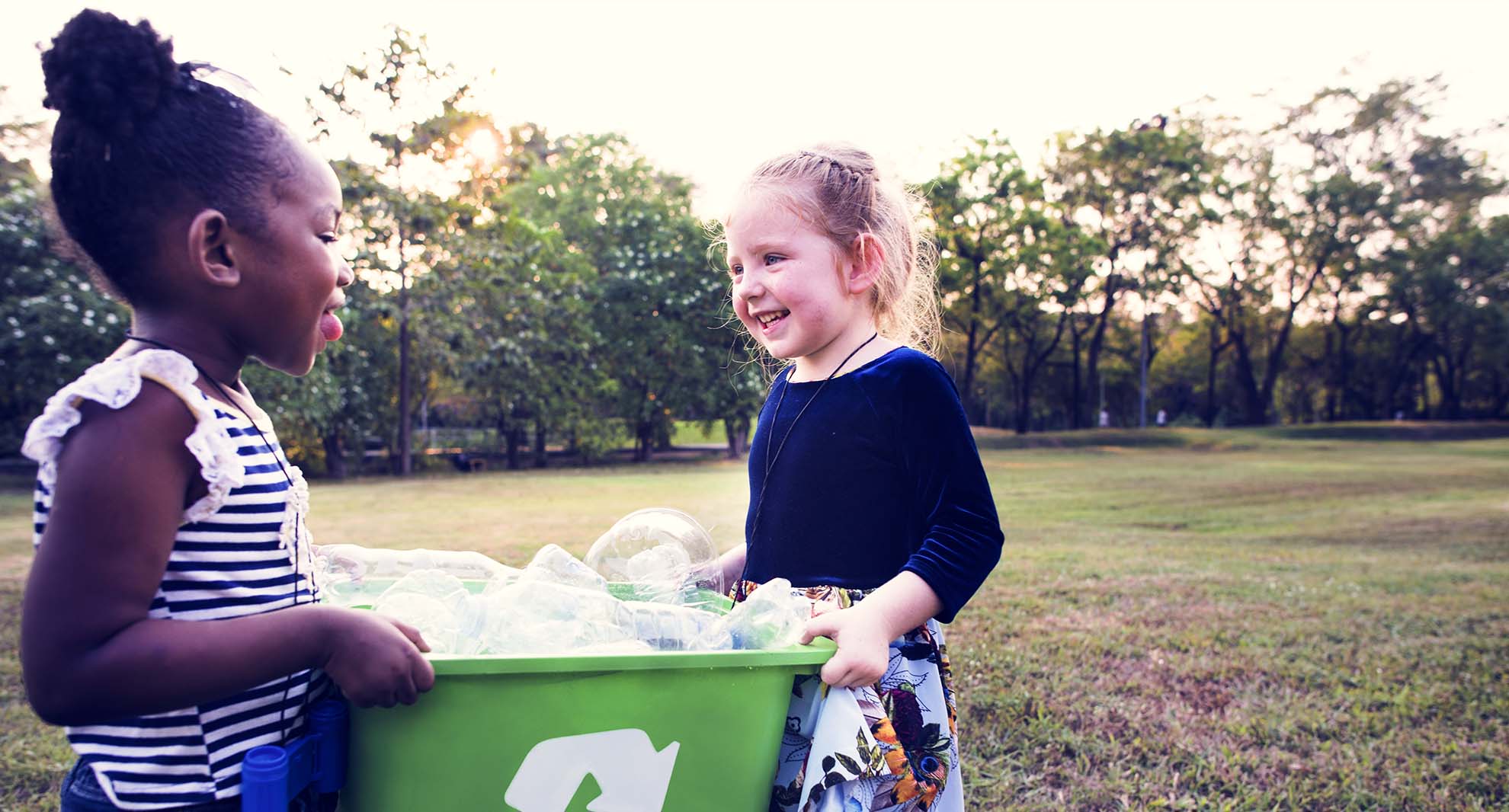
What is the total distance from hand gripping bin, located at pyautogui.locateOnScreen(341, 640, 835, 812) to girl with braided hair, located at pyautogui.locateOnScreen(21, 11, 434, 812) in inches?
3.0

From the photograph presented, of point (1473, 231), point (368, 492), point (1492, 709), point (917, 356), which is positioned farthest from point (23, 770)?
point (1473, 231)

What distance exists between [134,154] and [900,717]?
1.31 m

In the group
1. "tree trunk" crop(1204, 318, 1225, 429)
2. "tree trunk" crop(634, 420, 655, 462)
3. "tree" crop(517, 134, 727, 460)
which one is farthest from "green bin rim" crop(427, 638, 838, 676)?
"tree trunk" crop(1204, 318, 1225, 429)

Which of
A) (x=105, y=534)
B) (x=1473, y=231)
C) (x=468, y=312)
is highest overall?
(x=1473, y=231)

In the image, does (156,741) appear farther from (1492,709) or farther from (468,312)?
(468,312)

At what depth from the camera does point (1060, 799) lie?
2.64 meters

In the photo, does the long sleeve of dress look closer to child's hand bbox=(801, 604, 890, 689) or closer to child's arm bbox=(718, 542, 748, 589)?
child's hand bbox=(801, 604, 890, 689)

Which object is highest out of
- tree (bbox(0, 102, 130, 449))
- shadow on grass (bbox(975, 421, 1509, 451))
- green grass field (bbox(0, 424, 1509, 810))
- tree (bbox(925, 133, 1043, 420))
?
tree (bbox(925, 133, 1043, 420))

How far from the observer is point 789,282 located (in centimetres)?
178

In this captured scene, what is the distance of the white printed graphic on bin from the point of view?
1.17m

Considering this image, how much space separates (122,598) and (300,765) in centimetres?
29

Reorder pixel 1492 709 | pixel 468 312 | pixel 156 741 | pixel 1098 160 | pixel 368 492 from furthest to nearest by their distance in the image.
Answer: pixel 1098 160 → pixel 468 312 → pixel 368 492 → pixel 1492 709 → pixel 156 741

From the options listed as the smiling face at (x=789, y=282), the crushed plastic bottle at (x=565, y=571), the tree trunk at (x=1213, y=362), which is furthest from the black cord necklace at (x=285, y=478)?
the tree trunk at (x=1213, y=362)

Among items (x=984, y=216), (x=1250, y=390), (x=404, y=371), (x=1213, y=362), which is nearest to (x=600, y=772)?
(x=404, y=371)
